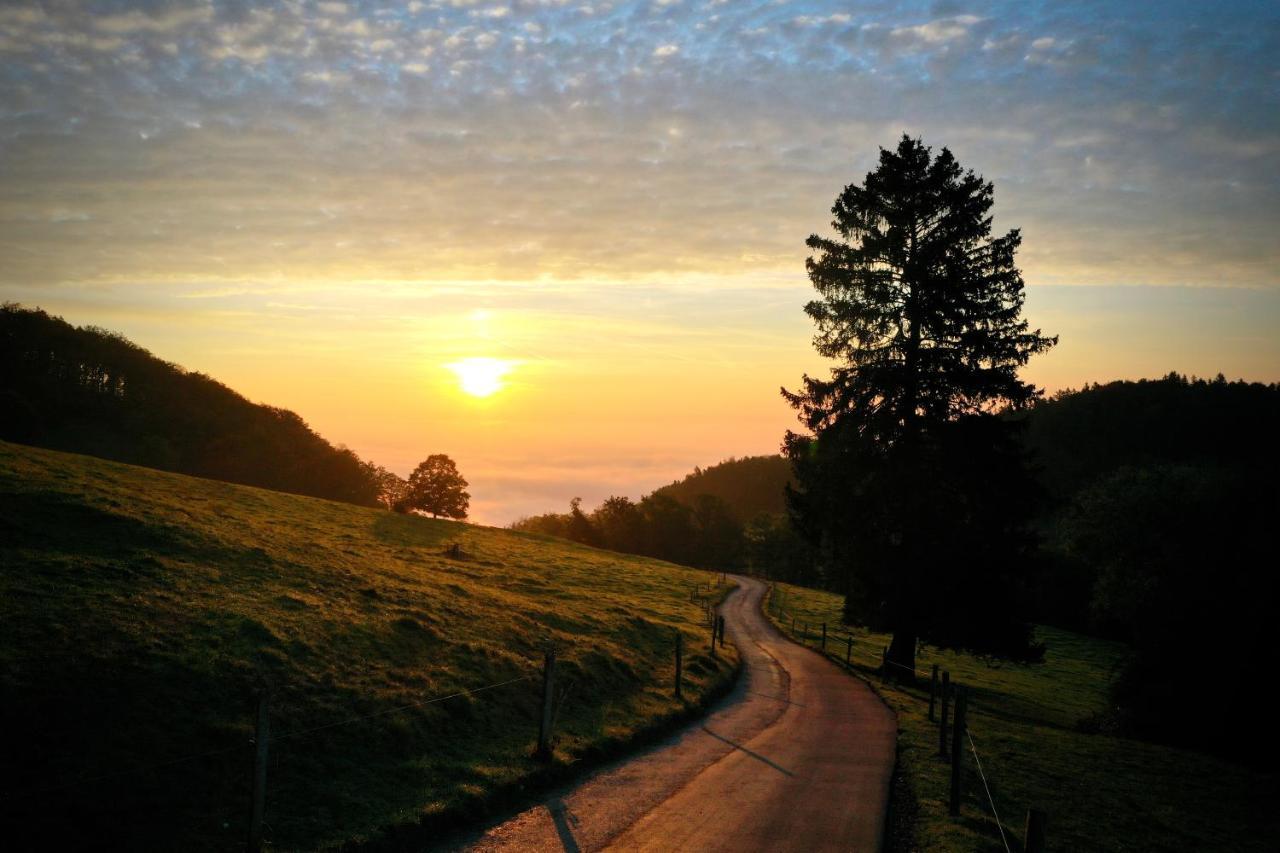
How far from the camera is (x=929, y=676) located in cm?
3806

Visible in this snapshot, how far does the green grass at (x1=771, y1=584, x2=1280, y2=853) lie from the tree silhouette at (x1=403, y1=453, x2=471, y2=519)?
66.8m

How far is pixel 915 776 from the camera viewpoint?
16.4 metres

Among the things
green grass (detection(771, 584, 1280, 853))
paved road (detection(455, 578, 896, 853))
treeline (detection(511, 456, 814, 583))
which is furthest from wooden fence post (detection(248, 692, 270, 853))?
treeline (detection(511, 456, 814, 583))

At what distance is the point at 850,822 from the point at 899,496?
1845 cm

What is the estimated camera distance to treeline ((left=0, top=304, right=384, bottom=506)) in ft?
295

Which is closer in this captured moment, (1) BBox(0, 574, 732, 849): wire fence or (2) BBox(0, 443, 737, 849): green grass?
(1) BBox(0, 574, 732, 849): wire fence

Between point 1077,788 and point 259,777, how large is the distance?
18.2m

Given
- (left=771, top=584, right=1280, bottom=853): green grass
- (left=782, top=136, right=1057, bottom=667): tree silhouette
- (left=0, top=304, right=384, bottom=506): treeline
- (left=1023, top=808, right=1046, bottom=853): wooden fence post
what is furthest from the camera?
(left=0, top=304, right=384, bottom=506): treeline

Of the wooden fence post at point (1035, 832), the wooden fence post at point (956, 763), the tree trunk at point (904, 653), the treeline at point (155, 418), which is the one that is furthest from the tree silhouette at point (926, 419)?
the treeline at point (155, 418)

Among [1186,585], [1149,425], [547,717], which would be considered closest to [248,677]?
[547,717]

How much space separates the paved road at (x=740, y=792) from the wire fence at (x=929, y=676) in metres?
1.78

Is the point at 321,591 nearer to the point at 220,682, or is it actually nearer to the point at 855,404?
the point at 220,682

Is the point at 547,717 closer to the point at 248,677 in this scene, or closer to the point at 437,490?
the point at 248,677

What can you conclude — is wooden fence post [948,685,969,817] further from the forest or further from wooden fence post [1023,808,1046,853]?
the forest
